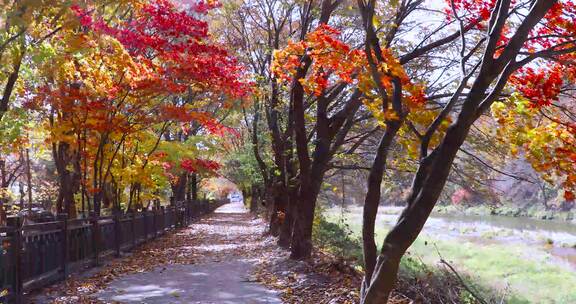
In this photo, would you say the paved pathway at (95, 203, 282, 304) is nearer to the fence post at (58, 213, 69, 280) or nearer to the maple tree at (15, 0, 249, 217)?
the fence post at (58, 213, 69, 280)

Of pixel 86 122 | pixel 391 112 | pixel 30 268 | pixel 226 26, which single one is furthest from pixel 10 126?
pixel 226 26

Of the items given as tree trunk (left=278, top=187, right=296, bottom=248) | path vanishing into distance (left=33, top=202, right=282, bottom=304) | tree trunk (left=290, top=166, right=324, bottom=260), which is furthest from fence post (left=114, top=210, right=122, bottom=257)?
tree trunk (left=290, top=166, right=324, bottom=260)

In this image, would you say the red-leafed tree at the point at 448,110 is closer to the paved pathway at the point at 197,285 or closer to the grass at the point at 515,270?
the paved pathway at the point at 197,285

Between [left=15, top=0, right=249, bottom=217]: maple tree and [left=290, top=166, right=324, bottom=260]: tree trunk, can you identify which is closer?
[left=15, top=0, right=249, bottom=217]: maple tree

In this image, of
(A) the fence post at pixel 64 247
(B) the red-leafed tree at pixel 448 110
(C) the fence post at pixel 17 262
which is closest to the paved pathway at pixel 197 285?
(A) the fence post at pixel 64 247

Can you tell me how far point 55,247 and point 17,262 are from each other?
189 cm

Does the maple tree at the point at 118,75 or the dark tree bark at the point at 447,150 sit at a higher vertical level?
the maple tree at the point at 118,75

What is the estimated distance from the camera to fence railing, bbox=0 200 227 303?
23.9 feet

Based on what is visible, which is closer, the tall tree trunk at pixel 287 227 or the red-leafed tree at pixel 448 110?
the red-leafed tree at pixel 448 110

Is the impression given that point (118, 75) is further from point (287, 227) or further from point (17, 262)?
point (17, 262)

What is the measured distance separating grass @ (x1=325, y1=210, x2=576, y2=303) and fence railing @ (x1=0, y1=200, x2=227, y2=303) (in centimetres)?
846

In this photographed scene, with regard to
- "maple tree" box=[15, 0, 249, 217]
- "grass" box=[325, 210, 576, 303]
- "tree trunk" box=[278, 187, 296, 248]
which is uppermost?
"maple tree" box=[15, 0, 249, 217]

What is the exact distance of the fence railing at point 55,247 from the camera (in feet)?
23.9

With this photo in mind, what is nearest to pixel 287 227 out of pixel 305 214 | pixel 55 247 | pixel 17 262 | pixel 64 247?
pixel 305 214
